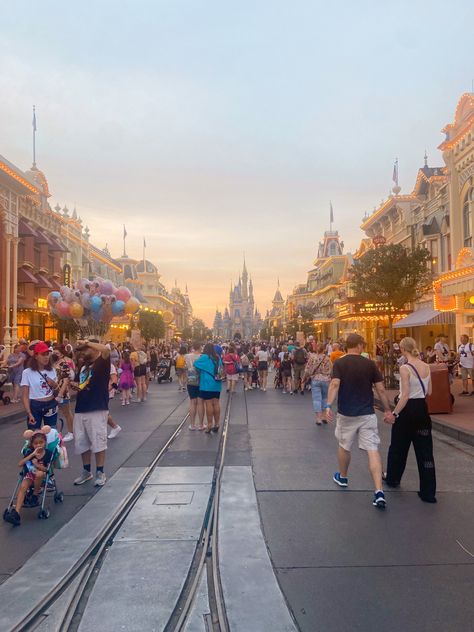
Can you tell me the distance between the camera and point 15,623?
3545mm

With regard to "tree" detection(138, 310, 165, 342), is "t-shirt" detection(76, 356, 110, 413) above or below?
below

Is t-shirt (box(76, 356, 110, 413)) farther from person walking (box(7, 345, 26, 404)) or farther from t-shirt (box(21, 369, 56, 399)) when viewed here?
person walking (box(7, 345, 26, 404))

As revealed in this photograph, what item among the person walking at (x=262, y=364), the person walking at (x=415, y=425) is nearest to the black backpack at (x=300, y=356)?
the person walking at (x=262, y=364)

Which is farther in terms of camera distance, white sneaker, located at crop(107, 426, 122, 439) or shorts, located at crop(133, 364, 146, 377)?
shorts, located at crop(133, 364, 146, 377)

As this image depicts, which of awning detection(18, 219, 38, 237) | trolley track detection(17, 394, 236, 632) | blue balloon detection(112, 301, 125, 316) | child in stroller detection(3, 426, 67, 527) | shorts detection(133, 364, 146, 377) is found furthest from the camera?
awning detection(18, 219, 38, 237)

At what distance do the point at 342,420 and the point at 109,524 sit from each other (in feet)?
8.90

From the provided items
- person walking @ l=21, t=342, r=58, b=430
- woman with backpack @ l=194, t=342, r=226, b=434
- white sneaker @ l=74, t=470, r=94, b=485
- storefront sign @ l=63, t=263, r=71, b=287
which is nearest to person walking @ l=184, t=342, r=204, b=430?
woman with backpack @ l=194, t=342, r=226, b=434

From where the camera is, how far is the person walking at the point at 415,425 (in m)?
6.15

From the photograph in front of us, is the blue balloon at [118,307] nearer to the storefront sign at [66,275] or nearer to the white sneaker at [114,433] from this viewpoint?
the white sneaker at [114,433]

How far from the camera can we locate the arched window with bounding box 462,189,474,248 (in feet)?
73.4

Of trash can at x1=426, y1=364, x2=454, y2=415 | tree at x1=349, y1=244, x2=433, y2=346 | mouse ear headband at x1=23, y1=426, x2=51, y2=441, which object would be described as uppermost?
tree at x1=349, y1=244, x2=433, y2=346

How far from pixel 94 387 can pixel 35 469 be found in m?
1.30

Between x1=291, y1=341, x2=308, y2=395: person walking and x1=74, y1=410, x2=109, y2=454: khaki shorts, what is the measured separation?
40.5ft

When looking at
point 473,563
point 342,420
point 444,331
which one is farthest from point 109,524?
point 444,331
